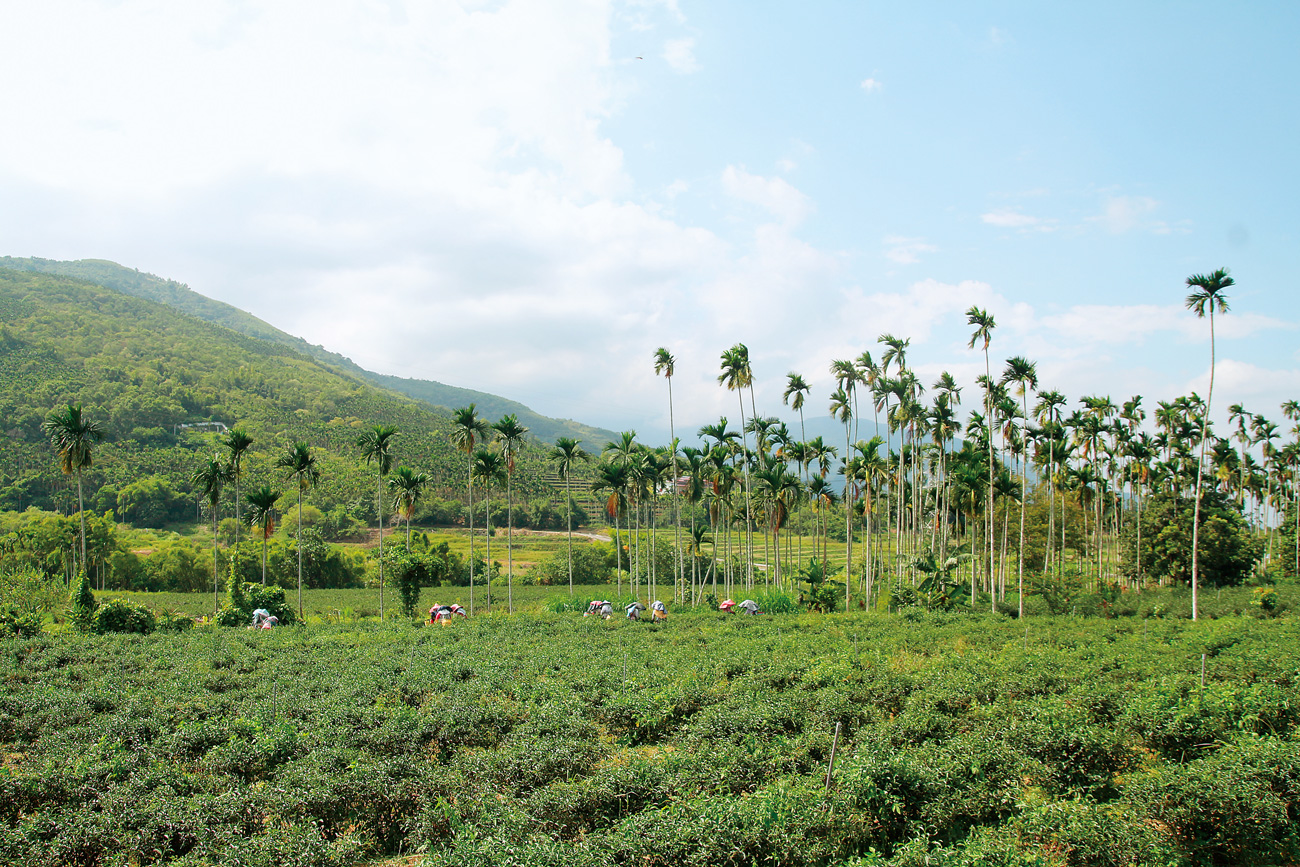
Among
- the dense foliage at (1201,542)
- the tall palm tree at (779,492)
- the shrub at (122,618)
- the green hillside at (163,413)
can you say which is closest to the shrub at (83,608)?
the shrub at (122,618)

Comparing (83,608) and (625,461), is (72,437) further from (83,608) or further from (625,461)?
(625,461)

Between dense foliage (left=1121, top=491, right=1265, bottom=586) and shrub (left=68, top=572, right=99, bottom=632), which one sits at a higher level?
dense foliage (left=1121, top=491, right=1265, bottom=586)

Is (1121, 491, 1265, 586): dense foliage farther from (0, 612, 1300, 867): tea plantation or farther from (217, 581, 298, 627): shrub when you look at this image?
(217, 581, 298, 627): shrub

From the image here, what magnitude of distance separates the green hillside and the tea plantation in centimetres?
9238

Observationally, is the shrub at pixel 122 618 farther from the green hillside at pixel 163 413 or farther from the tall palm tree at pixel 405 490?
the green hillside at pixel 163 413

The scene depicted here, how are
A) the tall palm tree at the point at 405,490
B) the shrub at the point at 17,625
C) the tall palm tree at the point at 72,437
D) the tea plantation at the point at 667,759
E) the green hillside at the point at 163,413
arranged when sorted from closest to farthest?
the tea plantation at the point at 667,759, the shrub at the point at 17,625, the tall palm tree at the point at 72,437, the tall palm tree at the point at 405,490, the green hillside at the point at 163,413

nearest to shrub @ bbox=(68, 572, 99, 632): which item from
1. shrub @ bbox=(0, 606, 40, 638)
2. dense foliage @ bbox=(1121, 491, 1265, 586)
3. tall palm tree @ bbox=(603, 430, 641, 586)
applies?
shrub @ bbox=(0, 606, 40, 638)

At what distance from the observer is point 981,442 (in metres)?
54.3

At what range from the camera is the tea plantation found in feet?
28.5

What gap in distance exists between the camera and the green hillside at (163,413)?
106m

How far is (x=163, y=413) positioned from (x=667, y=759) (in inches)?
6207

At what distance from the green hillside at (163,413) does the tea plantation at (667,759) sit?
9238cm

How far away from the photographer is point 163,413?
131 metres

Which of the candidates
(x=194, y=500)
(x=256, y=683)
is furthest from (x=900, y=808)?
(x=194, y=500)
